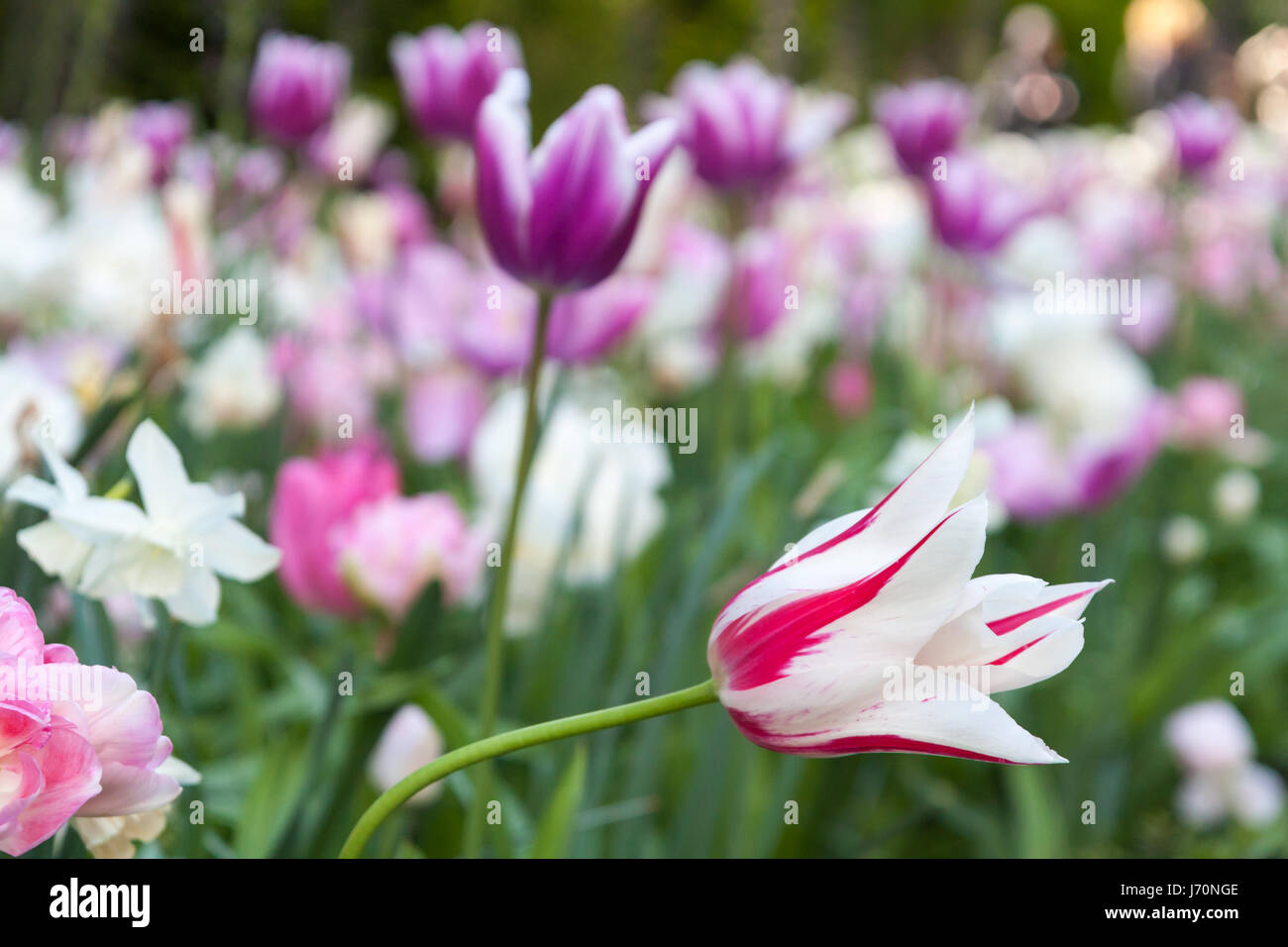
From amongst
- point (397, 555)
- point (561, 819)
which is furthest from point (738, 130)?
point (561, 819)

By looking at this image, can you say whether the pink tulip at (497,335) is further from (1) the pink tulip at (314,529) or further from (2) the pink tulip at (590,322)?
(1) the pink tulip at (314,529)

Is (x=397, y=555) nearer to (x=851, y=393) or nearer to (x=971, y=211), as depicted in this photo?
(x=971, y=211)

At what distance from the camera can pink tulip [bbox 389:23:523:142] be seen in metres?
1.08

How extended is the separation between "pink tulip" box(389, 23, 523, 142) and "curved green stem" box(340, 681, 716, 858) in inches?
33.0

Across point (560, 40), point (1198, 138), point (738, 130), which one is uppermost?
point (560, 40)

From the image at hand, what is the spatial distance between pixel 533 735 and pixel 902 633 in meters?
0.10

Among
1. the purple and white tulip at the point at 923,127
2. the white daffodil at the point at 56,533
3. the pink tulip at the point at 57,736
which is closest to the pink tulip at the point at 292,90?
the purple and white tulip at the point at 923,127

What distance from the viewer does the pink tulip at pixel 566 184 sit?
21.1 inches

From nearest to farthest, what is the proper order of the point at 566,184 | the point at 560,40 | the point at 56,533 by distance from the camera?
the point at 56,533 → the point at 566,184 → the point at 560,40

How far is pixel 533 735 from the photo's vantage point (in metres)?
0.31

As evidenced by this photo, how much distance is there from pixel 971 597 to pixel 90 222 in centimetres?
143

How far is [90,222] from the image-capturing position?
147 centimetres

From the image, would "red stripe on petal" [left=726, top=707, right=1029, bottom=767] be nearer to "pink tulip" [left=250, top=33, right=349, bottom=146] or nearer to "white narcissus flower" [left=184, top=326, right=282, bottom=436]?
"white narcissus flower" [left=184, top=326, right=282, bottom=436]

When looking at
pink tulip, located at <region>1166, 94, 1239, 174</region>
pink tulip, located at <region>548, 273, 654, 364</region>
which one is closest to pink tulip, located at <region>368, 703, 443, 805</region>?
pink tulip, located at <region>548, 273, 654, 364</region>
